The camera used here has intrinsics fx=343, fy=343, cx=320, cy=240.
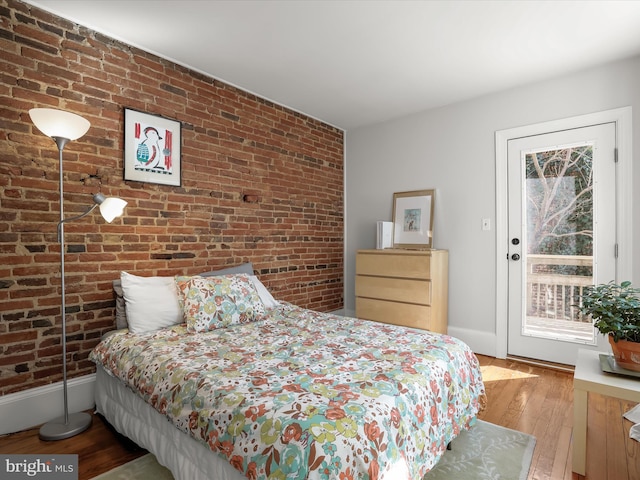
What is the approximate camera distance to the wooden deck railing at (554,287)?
2902mm

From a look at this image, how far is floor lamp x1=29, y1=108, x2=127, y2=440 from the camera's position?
1.83 metres

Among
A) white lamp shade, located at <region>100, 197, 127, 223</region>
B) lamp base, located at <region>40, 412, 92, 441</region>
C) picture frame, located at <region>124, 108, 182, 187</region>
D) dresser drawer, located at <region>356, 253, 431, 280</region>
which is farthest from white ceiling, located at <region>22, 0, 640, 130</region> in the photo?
lamp base, located at <region>40, 412, 92, 441</region>

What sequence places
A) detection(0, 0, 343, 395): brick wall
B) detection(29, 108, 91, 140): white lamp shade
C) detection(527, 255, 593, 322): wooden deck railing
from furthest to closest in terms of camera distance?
1. detection(527, 255, 593, 322): wooden deck railing
2. detection(0, 0, 343, 395): brick wall
3. detection(29, 108, 91, 140): white lamp shade

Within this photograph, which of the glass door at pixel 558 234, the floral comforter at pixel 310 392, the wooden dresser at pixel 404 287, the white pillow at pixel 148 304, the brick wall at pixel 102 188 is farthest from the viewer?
the wooden dresser at pixel 404 287

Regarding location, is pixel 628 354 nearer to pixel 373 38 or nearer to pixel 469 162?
pixel 469 162

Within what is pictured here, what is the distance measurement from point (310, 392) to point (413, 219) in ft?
9.34

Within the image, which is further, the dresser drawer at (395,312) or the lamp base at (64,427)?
the dresser drawer at (395,312)

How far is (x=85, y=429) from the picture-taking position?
203 cm

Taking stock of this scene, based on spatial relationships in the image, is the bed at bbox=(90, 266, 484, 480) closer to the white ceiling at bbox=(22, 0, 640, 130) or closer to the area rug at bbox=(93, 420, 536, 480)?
the area rug at bbox=(93, 420, 536, 480)

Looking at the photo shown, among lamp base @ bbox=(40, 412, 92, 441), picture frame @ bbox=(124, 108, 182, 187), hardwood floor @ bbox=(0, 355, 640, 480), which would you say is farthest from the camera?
picture frame @ bbox=(124, 108, 182, 187)

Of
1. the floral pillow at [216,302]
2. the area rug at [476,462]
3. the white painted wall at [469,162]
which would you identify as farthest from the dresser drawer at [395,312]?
the floral pillow at [216,302]

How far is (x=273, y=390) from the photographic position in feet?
4.28

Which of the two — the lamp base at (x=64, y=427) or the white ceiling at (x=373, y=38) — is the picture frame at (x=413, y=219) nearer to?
the white ceiling at (x=373, y=38)

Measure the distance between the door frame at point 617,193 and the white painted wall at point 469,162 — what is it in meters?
0.04
